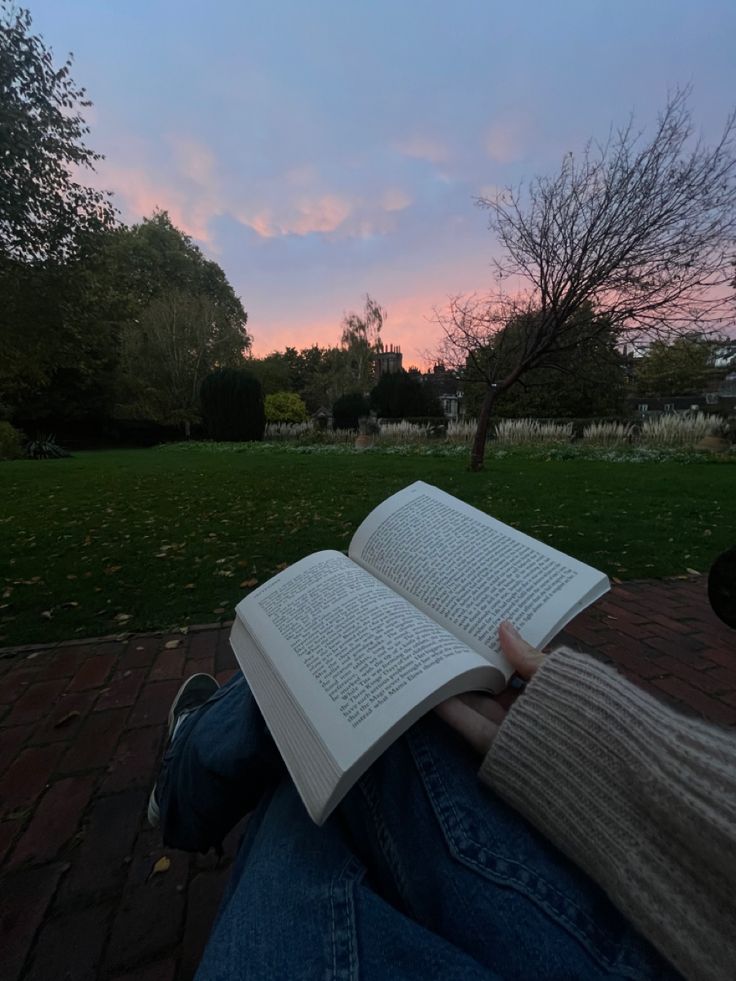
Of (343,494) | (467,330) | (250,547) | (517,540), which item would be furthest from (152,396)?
(517,540)

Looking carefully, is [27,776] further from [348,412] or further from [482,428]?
[348,412]

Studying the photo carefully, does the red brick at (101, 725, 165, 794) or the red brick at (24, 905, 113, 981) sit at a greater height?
the red brick at (24, 905, 113, 981)

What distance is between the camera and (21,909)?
109cm

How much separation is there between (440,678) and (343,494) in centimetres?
530

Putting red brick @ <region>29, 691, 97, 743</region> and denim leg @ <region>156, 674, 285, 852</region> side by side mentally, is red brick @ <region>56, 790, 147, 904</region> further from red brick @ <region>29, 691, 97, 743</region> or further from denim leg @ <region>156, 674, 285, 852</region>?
red brick @ <region>29, 691, 97, 743</region>

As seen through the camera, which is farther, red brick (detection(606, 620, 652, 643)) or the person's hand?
red brick (detection(606, 620, 652, 643))

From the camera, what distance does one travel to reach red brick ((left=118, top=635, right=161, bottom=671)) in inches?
86.0

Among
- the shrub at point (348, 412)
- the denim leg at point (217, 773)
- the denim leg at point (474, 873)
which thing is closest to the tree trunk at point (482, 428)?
the denim leg at point (217, 773)

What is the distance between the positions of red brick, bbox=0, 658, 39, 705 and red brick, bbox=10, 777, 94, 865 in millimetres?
688

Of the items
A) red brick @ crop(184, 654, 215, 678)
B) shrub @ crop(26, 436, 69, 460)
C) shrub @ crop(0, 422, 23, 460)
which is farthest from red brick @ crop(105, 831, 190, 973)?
shrub @ crop(26, 436, 69, 460)

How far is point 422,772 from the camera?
0.75 meters

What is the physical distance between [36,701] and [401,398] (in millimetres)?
20997

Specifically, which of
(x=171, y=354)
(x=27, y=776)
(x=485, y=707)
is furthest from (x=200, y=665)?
(x=171, y=354)

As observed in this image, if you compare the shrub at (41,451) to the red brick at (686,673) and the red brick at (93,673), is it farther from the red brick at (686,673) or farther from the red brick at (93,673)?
the red brick at (686,673)
